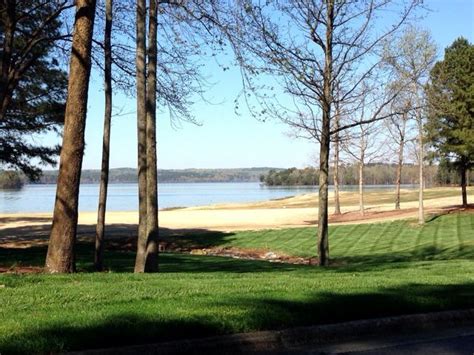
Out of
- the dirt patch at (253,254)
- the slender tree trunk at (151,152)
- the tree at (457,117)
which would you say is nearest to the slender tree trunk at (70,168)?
the slender tree trunk at (151,152)

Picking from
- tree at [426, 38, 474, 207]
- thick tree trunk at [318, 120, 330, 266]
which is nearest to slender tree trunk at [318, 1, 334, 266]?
thick tree trunk at [318, 120, 330, 266]

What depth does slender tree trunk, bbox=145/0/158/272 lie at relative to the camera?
37.8 ft

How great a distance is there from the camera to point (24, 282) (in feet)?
27.7

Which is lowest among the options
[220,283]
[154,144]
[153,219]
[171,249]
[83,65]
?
[171,249]

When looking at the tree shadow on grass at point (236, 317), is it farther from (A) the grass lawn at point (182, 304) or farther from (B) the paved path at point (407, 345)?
(B) the paved path at point (407, 345)

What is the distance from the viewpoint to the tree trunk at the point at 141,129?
1181 centimetres

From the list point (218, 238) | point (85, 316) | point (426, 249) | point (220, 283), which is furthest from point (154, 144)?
point (218, 238)

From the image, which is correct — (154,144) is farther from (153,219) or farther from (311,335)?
(311,335)

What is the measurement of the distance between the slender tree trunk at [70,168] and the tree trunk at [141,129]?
68.4 inches

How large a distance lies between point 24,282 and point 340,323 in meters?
4.84

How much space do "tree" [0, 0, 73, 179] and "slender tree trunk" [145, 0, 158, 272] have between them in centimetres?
358

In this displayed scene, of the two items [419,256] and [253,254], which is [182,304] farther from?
[253,254]

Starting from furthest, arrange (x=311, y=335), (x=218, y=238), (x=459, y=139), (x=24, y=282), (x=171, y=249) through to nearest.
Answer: (x=459, y=139)
(x=218, y=238)
(x=171, y=249)
(x=24, y=282)
(x=311, y=335)

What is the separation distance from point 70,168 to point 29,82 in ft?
37.5
